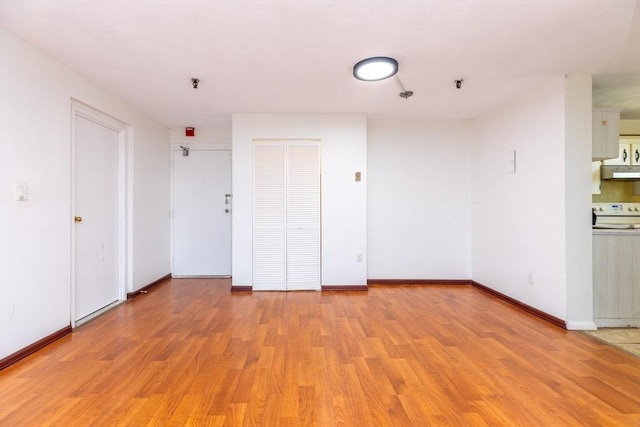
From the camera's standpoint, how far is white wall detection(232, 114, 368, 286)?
4312 millimetres

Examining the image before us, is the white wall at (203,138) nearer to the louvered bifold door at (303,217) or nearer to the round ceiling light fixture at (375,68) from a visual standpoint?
the louvered bifold door at (303,217)

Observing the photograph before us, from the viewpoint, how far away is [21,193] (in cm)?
236

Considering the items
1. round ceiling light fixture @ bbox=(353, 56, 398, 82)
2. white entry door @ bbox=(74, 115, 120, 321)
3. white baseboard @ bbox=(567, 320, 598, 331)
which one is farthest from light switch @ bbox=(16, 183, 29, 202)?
white baseboard @ bbox=(567, 320, 598, 331)

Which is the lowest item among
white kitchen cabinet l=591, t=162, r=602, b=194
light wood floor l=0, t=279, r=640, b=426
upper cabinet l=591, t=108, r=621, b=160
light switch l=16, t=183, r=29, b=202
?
light wood floor l=0, t=279, r=640, b=426

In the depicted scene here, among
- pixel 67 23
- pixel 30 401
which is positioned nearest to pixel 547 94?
pixel 67 23

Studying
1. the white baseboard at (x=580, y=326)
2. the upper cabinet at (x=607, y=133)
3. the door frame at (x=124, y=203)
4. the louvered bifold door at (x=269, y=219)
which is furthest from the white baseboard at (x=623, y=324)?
the door frame at (x=124, y=203)

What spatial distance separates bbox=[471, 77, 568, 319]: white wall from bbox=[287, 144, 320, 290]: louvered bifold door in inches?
93.4

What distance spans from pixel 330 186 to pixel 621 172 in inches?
160

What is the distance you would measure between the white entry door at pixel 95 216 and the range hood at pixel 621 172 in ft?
21.6

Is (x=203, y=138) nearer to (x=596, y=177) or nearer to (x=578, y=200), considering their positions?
(x=578, y=200)

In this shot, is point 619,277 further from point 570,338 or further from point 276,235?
point 276,235

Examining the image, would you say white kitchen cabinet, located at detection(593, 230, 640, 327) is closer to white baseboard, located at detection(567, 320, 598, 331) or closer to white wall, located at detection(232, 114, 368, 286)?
white baseboard, located at detection(567, 320, 598, 331)

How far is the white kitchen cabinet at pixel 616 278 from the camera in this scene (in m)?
3.05

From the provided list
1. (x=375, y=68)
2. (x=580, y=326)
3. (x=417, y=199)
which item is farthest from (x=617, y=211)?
(x=375, y=68)
